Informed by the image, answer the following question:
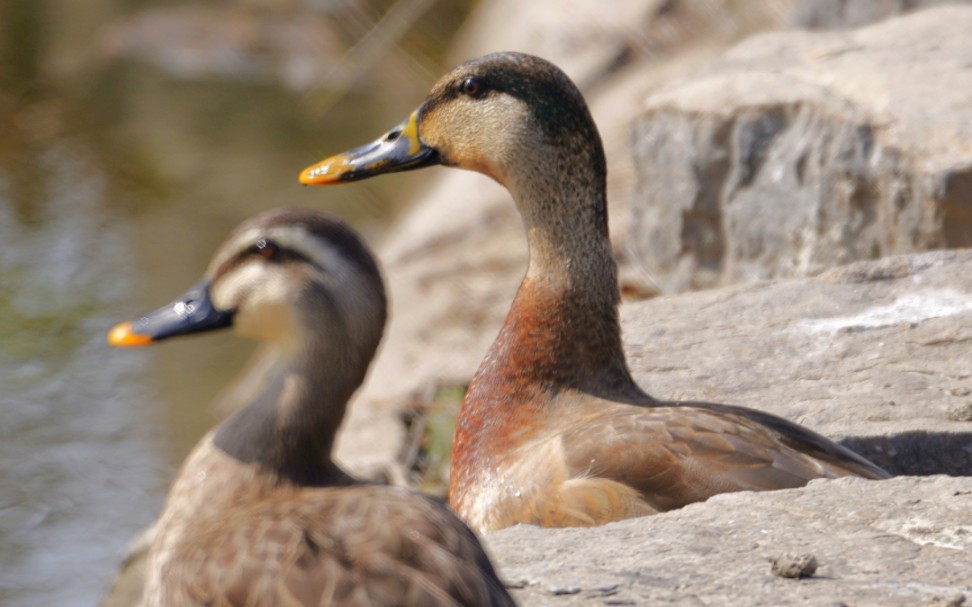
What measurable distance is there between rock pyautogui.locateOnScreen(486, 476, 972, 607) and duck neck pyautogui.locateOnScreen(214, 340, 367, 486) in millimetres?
407

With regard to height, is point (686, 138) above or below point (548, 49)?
below

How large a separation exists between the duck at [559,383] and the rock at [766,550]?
0.17m

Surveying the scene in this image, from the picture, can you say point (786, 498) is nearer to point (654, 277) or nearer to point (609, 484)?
point (609, 484)

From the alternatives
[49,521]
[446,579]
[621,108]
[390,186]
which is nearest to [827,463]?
[446,579]

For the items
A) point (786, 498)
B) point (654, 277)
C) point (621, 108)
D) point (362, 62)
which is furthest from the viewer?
point (362, 62)

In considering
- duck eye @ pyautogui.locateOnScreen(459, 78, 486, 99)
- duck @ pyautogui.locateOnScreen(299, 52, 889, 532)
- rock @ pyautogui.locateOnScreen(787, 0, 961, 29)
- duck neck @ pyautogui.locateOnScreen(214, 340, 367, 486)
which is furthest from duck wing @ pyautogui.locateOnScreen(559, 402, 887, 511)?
rock @ pyautogui.locateOnScreen(787, 0, 961, 29)

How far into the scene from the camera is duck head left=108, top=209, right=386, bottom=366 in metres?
3.17

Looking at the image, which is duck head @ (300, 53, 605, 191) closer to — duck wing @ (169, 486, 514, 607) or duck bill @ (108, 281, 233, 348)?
duck bill @ (108, 281, 233, 348)

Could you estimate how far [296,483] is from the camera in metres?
3.09

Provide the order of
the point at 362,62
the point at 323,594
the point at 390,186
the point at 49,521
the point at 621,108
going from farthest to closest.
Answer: the point at 362,62, the point at 390,186, the point at 621,108, the point at 49,521, the point at 323,594

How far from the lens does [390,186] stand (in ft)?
39.0

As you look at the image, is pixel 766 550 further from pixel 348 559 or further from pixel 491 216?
pixel 491 216

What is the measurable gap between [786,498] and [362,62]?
10.9 meters

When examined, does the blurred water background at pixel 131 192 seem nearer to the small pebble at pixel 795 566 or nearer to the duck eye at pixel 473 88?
the duck eye at pixel 473 88
